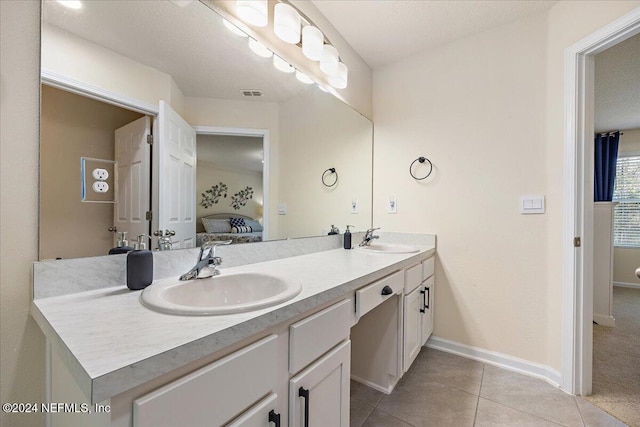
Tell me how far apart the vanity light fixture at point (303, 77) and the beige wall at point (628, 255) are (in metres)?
4.98

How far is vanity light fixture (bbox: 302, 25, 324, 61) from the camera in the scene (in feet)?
5.28

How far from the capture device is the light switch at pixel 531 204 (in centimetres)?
174

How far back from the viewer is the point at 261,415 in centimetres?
69

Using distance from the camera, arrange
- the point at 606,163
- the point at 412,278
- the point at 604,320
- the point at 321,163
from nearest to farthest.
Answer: the point at 412,278
the point at 321,163
the point at 604,320
the point at 606,163

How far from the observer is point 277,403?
74 cm

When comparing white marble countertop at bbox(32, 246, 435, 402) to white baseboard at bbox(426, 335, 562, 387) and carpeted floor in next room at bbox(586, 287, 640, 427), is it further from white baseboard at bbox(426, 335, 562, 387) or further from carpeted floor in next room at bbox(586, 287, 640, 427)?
carpeted floor in next room at bbox(586, 287, 640, 427)

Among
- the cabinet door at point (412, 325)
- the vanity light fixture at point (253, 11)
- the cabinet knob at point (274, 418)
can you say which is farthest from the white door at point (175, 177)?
the cabinet door at point (412, 325)

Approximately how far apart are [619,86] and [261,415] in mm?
4028

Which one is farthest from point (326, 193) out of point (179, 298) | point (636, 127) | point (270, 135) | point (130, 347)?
point (636, 127)

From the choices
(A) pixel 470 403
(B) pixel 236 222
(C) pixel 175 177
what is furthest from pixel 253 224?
(A) pixel 470 403

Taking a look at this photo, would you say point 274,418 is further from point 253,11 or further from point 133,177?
point 253,11

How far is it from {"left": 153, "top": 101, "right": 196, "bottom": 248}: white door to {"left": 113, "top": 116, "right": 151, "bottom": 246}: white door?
0.03m

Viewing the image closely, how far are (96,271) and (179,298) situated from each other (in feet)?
0.85

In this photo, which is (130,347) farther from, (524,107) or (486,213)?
(524,107)
